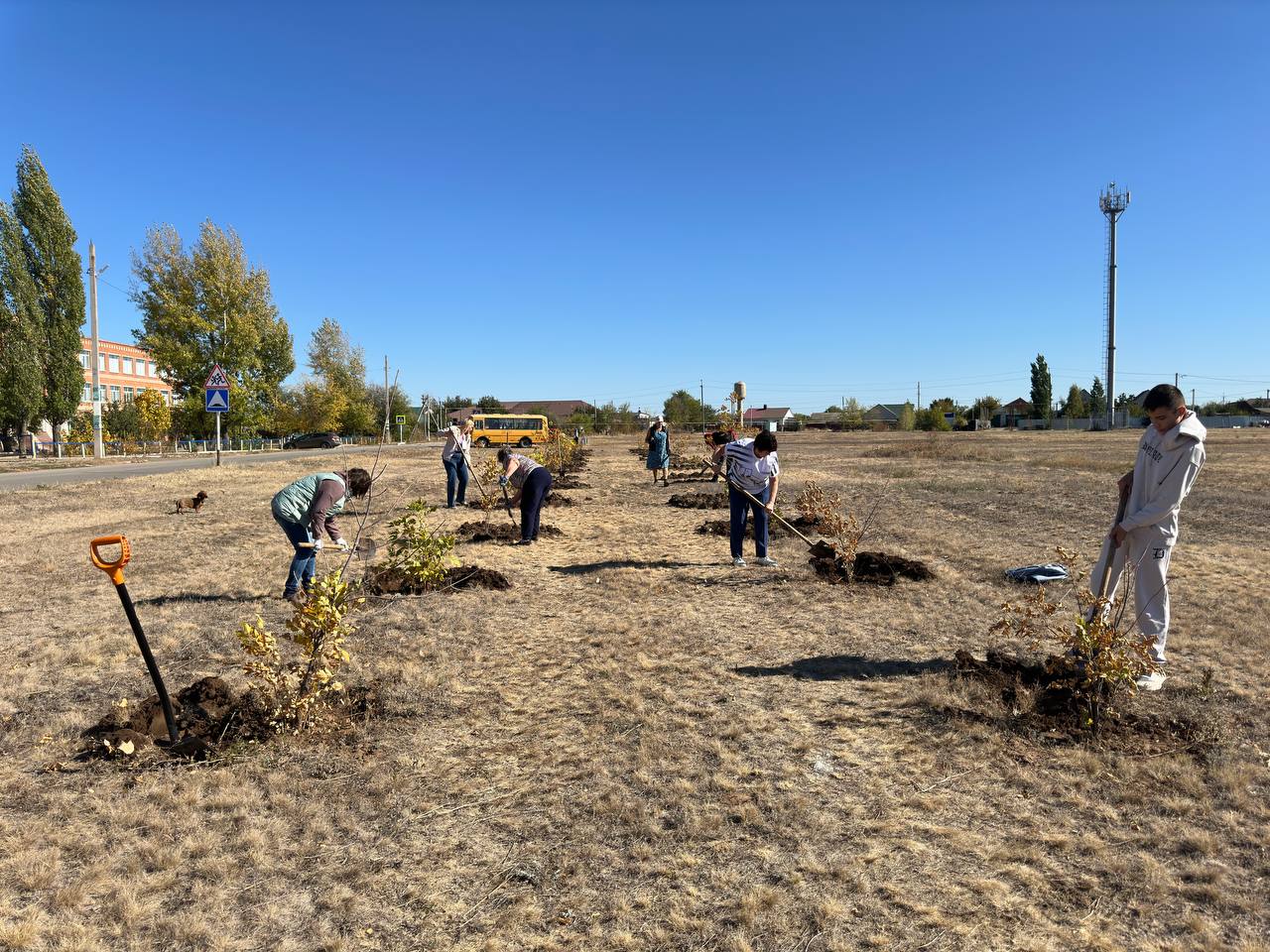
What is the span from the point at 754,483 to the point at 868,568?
4.54 feet

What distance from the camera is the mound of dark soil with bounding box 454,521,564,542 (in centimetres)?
935

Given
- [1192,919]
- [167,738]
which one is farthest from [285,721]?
[1192,919]

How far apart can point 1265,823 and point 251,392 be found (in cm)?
4246

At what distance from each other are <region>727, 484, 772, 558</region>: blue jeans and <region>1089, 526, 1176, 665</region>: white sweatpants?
355cm

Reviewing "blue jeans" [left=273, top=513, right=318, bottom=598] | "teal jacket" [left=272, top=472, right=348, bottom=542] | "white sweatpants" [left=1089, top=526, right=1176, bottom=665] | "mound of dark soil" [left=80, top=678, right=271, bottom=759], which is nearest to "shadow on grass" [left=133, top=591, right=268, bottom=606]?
"blue jeans" [left=273, top=513, right=318, bottom=598]

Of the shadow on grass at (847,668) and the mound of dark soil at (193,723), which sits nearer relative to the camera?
the mound of dark soil at (193,723)

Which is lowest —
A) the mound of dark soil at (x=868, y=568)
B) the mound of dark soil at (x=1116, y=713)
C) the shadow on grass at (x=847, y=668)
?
the shadow on grass at (x=847, y=668)

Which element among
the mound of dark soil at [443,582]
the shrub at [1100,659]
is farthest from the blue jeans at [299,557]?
the shrub at [1100,659]

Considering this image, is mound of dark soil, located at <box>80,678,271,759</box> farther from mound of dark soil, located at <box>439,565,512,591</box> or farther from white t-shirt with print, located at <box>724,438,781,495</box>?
white t-shirt with print, located at <box>724,438,781,495</box>

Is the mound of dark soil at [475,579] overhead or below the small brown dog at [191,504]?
below

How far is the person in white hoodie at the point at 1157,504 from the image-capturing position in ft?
12.4

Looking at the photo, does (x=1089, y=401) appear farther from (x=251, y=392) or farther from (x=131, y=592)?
(x=131, y=592)

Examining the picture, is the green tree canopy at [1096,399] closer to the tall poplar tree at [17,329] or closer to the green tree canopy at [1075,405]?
the green tree canopy at [1075,405]

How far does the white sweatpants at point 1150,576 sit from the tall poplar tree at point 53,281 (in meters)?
43.7
